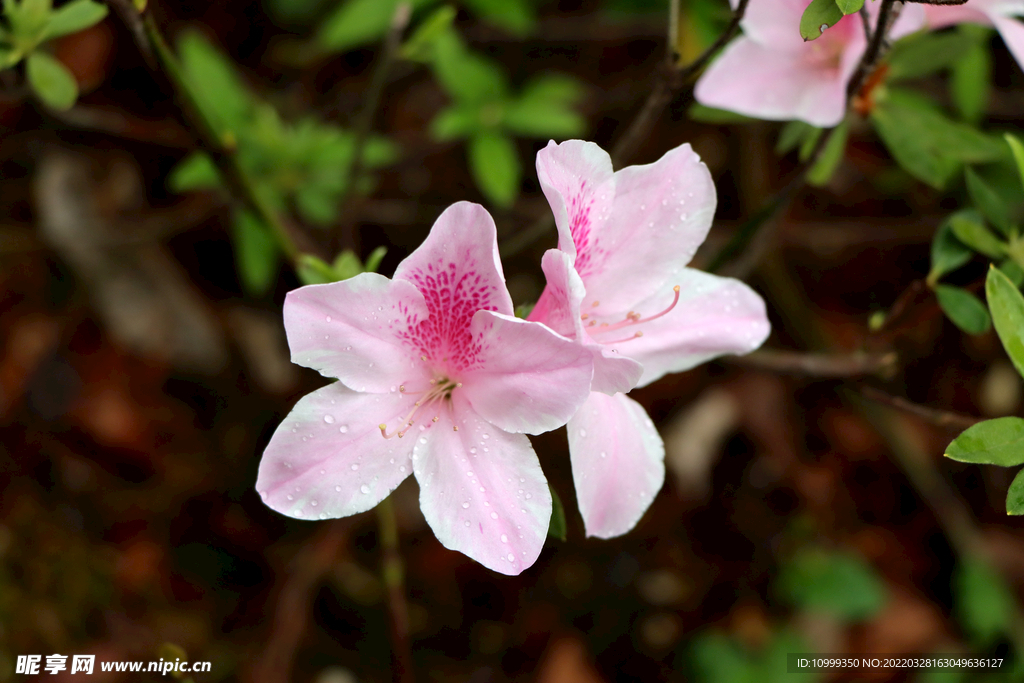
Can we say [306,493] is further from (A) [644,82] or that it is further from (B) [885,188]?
(B) [885,188]

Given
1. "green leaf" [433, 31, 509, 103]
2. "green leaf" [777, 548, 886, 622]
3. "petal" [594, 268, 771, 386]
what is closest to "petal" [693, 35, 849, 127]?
"petal" [594, 268, 771, 386]

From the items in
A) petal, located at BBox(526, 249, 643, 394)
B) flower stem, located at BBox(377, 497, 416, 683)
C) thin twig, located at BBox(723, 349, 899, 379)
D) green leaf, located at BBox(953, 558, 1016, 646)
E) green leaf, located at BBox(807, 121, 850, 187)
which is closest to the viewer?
petal, located at BBox(526, 249, 643, 394)

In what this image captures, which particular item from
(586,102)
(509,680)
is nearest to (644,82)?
(586,102)

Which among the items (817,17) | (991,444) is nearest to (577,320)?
(817,17)

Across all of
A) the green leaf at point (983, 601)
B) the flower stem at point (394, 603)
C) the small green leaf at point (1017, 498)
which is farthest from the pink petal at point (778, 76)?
the green leaf at point (983, 601)

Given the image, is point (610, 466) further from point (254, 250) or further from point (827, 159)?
point (254, 250)

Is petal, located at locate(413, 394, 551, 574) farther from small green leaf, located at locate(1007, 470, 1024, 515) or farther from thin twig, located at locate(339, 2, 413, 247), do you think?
thin twig, located at locate(339, 2, 413, 247)
